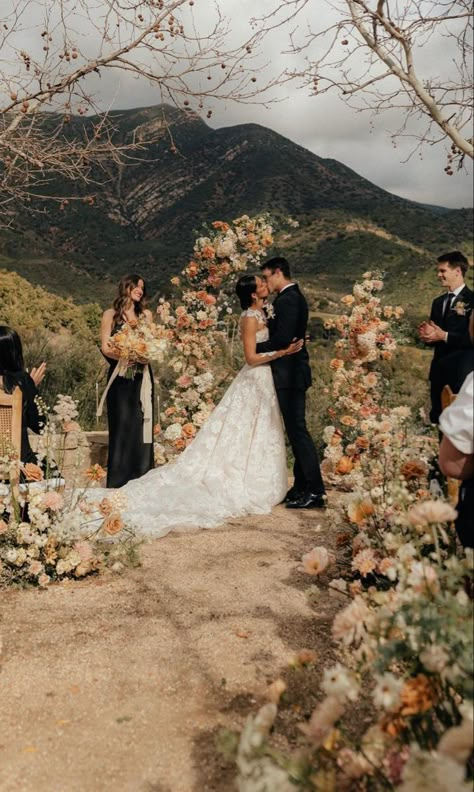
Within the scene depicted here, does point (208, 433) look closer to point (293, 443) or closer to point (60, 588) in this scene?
point (293, 443)

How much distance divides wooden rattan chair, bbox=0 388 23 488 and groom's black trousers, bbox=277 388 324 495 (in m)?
2.60

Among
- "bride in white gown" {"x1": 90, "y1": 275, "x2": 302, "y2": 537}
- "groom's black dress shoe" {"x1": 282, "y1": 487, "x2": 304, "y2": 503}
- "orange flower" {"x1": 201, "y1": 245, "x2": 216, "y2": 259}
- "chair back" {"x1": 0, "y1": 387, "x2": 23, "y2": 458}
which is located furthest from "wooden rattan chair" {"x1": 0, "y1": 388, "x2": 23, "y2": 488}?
"orange flower" {"x1": 201, "y1": 245, "x2": 216, "y2": 259}

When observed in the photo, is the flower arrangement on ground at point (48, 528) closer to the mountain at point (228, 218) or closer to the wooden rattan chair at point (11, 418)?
the wooden rattan chair at point (11, 418)

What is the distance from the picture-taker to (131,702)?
2873mm

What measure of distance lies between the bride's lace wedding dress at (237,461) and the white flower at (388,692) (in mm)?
4085

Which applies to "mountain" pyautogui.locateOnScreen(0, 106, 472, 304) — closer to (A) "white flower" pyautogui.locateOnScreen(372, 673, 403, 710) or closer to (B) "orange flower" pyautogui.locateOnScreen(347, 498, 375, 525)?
(B) "orange flower" pyautogui.locateOnScreen(347, 498, 375, 525)

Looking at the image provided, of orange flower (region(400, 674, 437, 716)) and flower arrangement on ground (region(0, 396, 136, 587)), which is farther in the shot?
flower arrangement on ground (region(0, 396, 136, 587))

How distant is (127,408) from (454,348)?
294 centimetres

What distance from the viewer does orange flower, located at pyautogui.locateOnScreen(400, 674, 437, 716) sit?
73.7 inches

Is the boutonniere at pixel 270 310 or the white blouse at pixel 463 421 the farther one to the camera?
the boutonniere at pixel 270 310

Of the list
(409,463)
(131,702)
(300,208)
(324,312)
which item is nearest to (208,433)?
(409,463)

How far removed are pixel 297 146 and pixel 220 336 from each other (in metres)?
52.0

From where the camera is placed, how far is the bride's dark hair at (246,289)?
6.14 meters

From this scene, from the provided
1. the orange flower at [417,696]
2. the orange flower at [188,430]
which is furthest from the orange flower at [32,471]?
the orange flower at [188,430]
